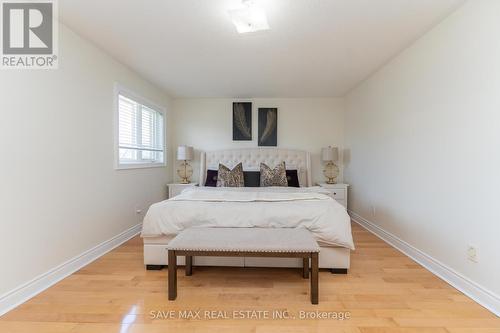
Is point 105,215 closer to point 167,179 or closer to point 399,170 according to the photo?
point 167,179

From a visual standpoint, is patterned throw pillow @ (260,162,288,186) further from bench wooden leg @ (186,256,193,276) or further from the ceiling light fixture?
the ceiling light fixture

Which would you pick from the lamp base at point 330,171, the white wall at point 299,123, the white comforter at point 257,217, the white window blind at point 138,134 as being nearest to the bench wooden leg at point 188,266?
the white comforter at point 257,217

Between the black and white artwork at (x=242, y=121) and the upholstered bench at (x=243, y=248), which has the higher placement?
the black and white artwork at (x=242, y=121)

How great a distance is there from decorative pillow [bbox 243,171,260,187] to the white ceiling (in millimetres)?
1500

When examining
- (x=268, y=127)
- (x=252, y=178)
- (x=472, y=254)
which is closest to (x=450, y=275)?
(x=472, y=254)

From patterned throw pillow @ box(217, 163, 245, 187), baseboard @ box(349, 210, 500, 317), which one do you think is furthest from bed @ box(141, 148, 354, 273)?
patterned throw pillow @ box(217, 163, 245, 187)

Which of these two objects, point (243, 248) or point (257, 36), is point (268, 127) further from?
point (243, 248)

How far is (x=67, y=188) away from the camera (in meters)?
2.46

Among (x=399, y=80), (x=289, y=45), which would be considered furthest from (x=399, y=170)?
(x=289, y=45)

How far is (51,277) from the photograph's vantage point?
87.4 inches

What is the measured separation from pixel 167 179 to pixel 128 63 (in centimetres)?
221

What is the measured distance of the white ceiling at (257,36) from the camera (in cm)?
212

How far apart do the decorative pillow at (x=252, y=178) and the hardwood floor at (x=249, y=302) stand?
1913mm

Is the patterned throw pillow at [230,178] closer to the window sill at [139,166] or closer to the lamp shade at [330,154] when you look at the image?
the window sill at [139,166]
